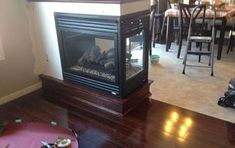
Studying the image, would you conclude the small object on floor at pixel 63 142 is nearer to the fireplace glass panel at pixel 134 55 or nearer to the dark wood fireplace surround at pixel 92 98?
the dark wood fireplace surround at pixel 92 98

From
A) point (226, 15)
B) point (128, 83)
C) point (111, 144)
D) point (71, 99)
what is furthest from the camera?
point (226, 15)

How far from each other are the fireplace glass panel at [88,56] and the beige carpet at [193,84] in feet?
2.34

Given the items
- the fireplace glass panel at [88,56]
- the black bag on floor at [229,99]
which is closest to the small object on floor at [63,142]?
the fireplace glass panel at [88,56]

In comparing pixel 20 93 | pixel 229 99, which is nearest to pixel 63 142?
pixel 20 93

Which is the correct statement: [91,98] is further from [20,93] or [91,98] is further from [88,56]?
[20,93]

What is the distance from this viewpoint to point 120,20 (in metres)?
2.03

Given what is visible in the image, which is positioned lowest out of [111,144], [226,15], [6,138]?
[111,144]

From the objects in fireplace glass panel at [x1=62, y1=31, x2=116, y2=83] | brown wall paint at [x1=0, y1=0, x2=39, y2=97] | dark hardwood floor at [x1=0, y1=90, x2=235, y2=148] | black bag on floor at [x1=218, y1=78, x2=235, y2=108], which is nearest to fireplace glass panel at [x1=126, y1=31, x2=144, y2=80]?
fireplace glass panel at [x1=62, y1=31, x2=116, y2=83]

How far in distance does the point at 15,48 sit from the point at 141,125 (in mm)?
1727

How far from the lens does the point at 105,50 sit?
255cm

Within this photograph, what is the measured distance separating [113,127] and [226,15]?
2.74 meters

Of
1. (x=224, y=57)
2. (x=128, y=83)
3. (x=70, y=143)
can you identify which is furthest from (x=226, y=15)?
(x=70, y=143)

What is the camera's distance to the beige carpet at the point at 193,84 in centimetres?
250

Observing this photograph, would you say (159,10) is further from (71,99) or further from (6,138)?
(6,138)
